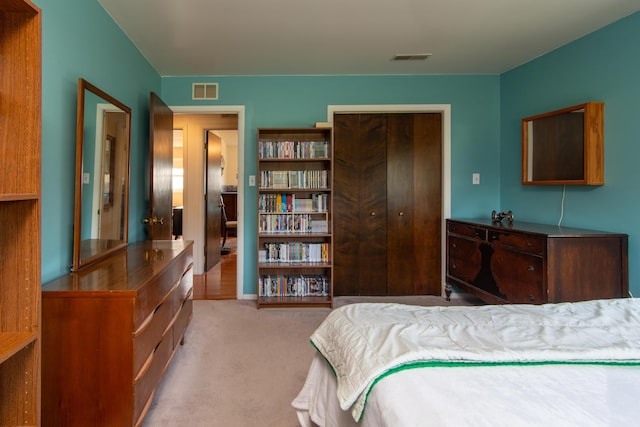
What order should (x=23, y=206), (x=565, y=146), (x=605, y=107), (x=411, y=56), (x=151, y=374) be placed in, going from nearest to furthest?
1. (x=23, y=206)
2. (x=151, y=374)
3. (x=605, y=107)
4. (x=565, y=146)
5. (x=411, y=56)

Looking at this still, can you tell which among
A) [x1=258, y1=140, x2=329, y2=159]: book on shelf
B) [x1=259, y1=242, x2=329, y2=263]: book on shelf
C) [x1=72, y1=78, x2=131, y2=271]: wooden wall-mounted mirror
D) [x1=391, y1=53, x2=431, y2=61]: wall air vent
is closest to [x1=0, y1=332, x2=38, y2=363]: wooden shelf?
[x1=72, y1=78, x2=131, y2=271]: wooden wall-mounted mirror

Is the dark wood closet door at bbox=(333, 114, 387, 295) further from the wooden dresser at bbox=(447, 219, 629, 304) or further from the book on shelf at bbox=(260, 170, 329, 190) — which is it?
the wooden dresser at bbox=(447, 219, 629, 304)

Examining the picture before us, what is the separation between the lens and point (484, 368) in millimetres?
946

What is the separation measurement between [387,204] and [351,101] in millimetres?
1180

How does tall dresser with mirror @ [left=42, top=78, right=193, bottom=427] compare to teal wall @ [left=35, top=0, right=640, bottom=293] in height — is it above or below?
below

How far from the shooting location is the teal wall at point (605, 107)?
2482mm

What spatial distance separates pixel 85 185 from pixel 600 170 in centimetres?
355

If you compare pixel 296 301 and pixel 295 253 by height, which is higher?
pixel 295 253

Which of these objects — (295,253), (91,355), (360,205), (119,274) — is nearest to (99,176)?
(119,274)

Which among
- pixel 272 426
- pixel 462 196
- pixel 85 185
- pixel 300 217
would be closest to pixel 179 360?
pixel 272 426

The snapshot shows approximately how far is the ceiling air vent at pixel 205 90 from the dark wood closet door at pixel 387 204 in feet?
4.35

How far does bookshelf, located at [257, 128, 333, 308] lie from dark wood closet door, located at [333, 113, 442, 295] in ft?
0.76

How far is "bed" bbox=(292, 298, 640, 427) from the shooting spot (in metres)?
0.78

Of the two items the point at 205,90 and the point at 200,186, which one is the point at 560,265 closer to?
the point at 205,90
